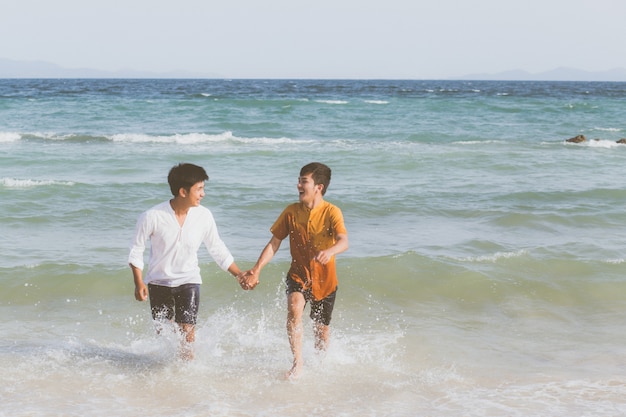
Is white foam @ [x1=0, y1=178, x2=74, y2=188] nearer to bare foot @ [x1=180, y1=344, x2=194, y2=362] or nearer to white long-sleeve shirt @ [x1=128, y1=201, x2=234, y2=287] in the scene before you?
bare foot @ [x1=180, y1=344, x2=194, y2=362]

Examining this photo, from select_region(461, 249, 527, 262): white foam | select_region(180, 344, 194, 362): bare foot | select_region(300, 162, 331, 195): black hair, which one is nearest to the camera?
select_region(300, 162, 331, 195): black hair

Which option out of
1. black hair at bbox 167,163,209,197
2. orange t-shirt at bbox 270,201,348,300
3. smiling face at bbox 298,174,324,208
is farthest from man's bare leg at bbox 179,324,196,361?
smiling face at bbox 298,174,324,208

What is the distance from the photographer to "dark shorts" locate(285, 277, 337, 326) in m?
5.06

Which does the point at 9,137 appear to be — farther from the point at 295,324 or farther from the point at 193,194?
the point at 295,324

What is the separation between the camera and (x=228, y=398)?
15.8 feet

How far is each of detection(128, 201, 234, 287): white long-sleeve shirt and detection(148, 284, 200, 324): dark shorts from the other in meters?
0.05

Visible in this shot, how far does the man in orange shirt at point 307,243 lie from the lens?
4951 millimetres

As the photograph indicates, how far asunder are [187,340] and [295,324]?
2.52 ft

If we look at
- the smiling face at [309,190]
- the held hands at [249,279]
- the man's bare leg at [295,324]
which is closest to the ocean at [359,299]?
the man's bare leg at [295,324]

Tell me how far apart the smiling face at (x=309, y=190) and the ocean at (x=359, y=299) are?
3.95ft

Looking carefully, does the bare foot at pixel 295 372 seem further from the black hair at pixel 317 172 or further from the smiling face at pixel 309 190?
the black hair at pixel 317 172

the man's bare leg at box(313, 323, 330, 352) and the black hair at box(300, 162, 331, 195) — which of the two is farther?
the man's bare leg at box(313, 323, 330, 352)

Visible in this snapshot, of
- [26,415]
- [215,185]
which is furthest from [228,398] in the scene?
[215,185]

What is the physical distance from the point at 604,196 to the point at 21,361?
10061mm
